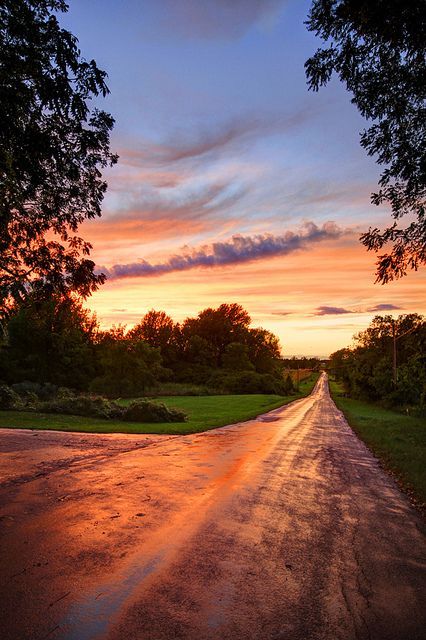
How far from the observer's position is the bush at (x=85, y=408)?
27.3 meters

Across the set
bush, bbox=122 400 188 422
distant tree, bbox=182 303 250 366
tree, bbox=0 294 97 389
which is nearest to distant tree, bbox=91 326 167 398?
tree, bbox=0 294 97 389

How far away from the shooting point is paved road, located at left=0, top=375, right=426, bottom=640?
411 centimetres

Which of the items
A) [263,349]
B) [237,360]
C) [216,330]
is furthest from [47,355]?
[263,349]

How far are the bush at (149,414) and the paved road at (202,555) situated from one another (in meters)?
15.2

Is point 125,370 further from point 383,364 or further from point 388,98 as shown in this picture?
point 388,98

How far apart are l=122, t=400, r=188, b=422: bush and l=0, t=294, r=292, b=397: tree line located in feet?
24.6

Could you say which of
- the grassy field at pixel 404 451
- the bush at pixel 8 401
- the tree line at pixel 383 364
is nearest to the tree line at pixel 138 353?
the bush at pixel 8 401

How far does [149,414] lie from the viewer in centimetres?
2705

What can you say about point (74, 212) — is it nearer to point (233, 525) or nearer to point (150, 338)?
point (233, 525)

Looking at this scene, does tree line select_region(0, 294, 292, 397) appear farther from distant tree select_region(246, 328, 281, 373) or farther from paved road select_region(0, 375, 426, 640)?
paved road select_region(0, 375, 426, 640)

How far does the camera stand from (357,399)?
7356cm

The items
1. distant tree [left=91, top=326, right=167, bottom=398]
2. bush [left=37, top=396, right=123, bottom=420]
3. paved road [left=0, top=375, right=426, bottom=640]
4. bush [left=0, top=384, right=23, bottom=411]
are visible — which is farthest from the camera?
distant tree [left=91, top=326, right=167, bottom=398]

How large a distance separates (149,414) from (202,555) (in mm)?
21870

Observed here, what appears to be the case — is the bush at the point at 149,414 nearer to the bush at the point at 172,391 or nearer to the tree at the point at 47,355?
the bush at the point at 172,391
